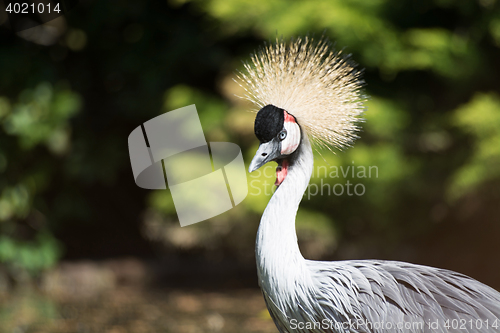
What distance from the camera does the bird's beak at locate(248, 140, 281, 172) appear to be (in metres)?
1.15

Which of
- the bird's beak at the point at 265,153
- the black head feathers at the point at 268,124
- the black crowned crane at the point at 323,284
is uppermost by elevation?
the black head feathers at the point at 268,124

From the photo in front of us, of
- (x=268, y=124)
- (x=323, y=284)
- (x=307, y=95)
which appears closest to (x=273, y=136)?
(x=268, y=124)

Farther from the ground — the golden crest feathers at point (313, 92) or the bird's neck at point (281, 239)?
the golden crest feathers at point (313, 92)

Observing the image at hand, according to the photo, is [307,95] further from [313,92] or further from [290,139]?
[290,139]

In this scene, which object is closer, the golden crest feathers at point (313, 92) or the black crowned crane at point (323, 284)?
the black crowned crane at point (323, 284)

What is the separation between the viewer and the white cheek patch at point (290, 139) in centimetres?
118

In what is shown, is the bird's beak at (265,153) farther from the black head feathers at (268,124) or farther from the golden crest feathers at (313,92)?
the golden crest feathers at (313,92)

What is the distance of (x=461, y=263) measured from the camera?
2.75 m

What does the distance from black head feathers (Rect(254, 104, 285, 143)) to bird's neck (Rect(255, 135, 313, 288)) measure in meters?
0.13

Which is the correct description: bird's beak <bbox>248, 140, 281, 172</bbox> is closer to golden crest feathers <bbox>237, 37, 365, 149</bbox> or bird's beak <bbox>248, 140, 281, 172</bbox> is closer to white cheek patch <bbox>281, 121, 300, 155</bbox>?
white cheek patch <bbox>281, 121, 300, 155</bbox>

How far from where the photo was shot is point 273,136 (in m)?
1.15

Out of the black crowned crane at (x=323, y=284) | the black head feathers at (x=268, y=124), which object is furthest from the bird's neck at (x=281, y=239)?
the black head feathers at (x=268, y=124)

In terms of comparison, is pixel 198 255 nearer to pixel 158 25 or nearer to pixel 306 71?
pixel 158 25

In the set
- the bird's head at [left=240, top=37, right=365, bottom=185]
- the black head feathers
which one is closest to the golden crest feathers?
the bird's head at [left=240, top=37, right=365, bottom=185]
